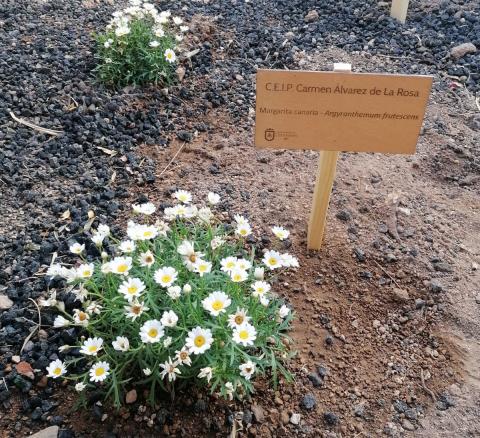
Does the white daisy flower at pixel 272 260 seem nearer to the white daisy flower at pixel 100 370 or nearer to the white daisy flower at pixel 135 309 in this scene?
the white daisy flower at pixel 135 309

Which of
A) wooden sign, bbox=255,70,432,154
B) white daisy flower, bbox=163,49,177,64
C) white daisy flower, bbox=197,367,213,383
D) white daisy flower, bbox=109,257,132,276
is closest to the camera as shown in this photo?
white daisy flower, bbox=197,367,213,383

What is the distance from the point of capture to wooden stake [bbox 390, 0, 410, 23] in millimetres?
4844

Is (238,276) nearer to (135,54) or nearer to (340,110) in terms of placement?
(340,110)

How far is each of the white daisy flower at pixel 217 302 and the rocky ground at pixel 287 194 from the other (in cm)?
47

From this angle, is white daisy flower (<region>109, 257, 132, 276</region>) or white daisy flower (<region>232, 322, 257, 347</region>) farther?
white daisy flower (<region>109, 257, 132, 276</region>)

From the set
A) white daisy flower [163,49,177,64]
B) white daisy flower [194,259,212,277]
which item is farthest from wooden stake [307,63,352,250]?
white daisy flower [163,49,177,64]

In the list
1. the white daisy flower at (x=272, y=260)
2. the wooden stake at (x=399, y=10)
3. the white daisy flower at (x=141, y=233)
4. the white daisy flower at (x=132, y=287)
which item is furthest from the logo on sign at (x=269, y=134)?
the wooden stake at (x=399, y=10)

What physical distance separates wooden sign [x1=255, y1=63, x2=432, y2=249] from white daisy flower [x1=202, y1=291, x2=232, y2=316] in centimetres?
75

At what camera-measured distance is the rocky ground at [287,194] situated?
7.63ft

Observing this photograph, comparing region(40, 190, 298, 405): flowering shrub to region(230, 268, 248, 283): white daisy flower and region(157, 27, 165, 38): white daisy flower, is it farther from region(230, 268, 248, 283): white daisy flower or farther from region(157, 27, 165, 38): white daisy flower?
region(157, 27, 165, 38): white daisy flower

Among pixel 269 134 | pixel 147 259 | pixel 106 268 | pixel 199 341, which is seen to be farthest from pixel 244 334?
pixel 269 134

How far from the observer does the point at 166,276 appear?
211 cm

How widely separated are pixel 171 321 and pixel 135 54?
8.97 ft

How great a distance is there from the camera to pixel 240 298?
2244 mm
